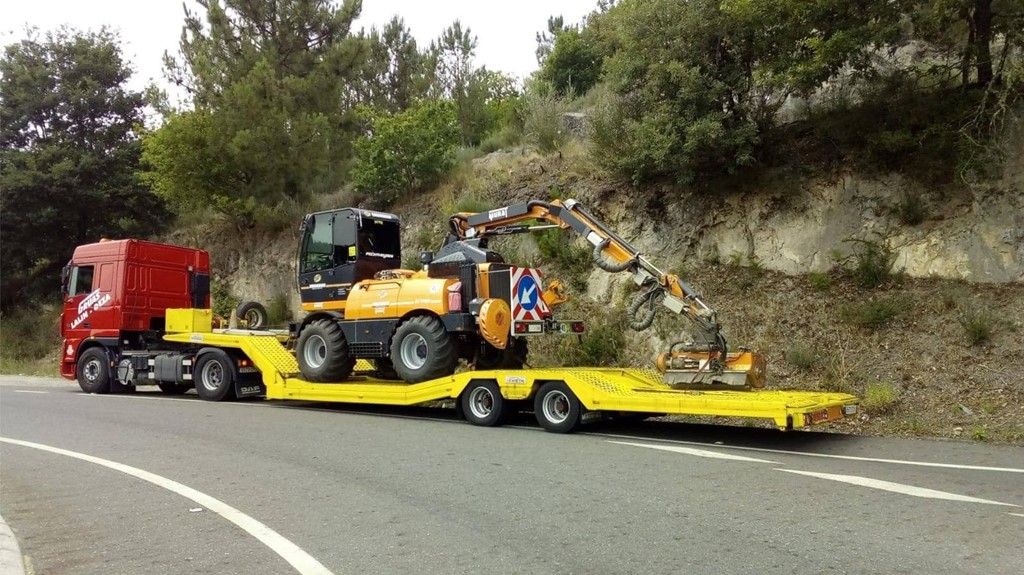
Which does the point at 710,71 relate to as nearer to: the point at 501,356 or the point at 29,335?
the point at 501,356

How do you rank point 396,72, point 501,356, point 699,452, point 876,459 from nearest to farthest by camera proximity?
point 876,459 < point 699,452 < point 501,356 < point 396,72

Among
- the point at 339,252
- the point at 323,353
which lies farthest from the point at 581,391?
the point at 339,252

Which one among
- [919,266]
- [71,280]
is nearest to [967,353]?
[919,266]

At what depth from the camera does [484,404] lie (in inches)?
423

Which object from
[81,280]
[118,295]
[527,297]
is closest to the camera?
[527,297]

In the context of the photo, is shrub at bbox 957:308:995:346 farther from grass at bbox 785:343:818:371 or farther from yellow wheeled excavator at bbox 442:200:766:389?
yellow wheeled excavator at bbox 442:200:766:389

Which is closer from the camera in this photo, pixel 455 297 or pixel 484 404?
pixel 484 404

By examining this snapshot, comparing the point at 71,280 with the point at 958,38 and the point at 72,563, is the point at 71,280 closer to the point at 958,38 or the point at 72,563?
the point at 72,563

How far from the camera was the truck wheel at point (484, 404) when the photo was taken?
1041 centimetres

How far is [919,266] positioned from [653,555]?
36.2ft

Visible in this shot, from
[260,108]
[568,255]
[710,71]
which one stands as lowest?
[568,255]

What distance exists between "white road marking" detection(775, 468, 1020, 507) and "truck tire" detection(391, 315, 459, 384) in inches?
217

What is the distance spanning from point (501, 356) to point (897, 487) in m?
7.04

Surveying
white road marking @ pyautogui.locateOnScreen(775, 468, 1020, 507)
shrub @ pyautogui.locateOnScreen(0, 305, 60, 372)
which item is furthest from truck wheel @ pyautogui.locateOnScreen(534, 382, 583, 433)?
shrub @ pyautogui.locateOnScreen(0, 305, 60, 372)
